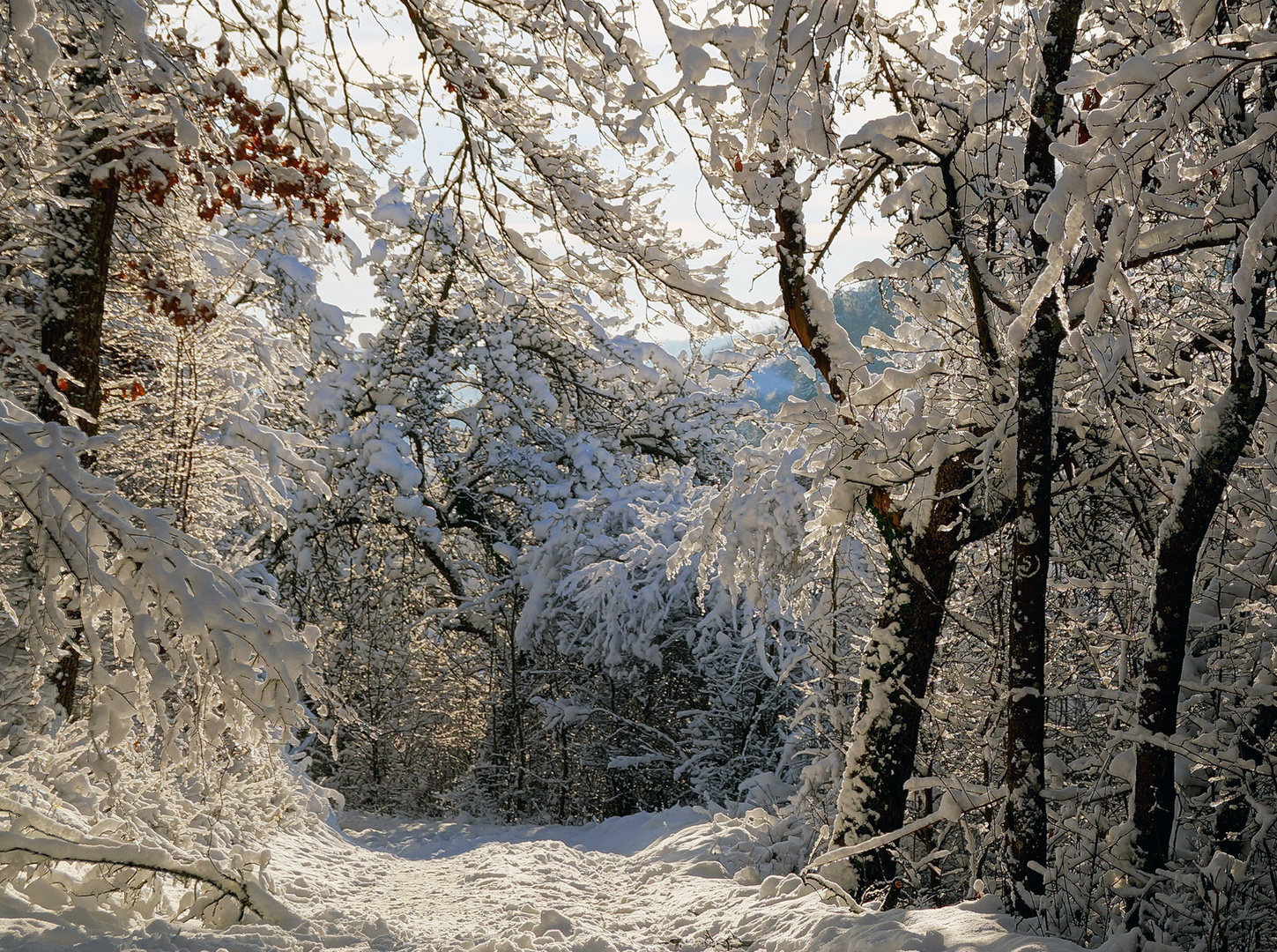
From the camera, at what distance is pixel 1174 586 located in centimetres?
345

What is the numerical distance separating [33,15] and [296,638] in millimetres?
2238

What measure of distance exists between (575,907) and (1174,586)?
433cm

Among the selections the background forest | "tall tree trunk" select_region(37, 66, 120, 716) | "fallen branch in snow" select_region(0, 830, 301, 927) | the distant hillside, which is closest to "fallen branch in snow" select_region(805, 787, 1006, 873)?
the background forest

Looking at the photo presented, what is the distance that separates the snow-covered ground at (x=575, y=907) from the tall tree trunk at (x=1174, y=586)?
0.65 metres

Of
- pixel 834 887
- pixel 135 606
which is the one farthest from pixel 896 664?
pixel 135 606

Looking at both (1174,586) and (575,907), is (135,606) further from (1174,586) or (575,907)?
(575,907)

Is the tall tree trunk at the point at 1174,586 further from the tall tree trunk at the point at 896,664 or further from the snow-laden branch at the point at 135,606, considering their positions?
the snow-laden branch at the point at 135,606

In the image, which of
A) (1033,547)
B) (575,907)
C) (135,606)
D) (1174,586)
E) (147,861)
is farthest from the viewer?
(575,907)

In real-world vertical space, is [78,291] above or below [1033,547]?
above

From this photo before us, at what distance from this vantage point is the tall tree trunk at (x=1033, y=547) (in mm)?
3752

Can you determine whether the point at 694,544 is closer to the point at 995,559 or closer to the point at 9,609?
the point at 995,559

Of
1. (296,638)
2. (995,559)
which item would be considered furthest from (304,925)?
(995,559)

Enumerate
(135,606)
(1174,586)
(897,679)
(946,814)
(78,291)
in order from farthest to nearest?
(78,291), (897,679), (946,814), (1174,586), (135,606)

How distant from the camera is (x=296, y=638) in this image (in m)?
3.43
